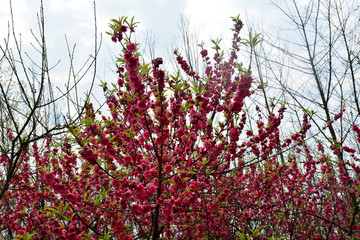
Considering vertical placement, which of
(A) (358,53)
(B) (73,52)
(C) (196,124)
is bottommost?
(C) (196,124)

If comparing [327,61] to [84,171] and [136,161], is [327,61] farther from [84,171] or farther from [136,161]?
[84,171]

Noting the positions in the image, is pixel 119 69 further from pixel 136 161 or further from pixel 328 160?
pixel 328 160

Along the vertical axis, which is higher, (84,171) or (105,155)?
(84,171)

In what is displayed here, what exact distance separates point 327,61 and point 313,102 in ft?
3.34

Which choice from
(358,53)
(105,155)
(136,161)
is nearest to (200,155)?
(136,161)

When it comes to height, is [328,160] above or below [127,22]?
below

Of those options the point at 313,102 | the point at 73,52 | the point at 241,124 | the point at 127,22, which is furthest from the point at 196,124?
the point at 313,102

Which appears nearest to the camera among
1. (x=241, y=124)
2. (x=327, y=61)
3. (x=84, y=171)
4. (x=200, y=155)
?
(x=200, y=155)

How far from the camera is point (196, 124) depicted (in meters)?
3.27

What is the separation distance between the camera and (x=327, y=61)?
222 inches

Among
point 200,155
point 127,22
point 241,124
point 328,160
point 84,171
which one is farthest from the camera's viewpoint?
point 328,160

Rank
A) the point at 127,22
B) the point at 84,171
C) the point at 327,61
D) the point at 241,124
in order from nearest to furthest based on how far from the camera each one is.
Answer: the point at 127,22 < the point at 241,124 < the point at 84,171 < the point at 327,61

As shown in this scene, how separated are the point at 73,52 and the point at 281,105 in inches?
131

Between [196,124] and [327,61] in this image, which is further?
[327,61]
